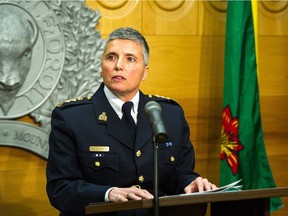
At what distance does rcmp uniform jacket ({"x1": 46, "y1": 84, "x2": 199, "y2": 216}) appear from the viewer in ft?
8.20

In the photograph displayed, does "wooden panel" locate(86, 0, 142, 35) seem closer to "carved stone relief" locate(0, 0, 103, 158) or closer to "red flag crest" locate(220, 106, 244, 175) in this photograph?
"carved stone relief" locate(0, 0, 103, 158)

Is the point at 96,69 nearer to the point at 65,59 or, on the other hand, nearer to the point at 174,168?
the point at 65,59

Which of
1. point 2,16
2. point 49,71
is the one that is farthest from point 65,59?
point 2,16

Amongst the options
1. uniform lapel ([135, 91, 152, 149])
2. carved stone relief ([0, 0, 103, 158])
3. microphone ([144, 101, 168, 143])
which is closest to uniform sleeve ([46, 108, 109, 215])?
uniform lapel ([135, 91, 152, 149])

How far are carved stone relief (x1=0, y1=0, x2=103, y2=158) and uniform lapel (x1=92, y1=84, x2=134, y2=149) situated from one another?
752 mm

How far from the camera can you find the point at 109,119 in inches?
105

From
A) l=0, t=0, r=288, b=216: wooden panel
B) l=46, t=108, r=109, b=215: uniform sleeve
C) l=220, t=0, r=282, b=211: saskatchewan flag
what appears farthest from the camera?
l=220, t=0, r=282, b=211: saskatchewan flag

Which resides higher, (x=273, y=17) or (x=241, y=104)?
(x=273, y=17)

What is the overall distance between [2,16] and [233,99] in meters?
1.47

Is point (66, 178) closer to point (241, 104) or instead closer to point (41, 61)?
point (41, 61)

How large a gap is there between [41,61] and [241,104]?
1259 mm

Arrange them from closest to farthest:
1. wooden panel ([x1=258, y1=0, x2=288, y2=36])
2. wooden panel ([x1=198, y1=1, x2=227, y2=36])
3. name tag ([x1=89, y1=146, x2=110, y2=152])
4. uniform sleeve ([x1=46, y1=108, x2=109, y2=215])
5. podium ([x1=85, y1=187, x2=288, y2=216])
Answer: podium ([x1=85, y1=187, x2=288, y2=216]) → uniform sleeve ([x1=46, y1=108, x2=109, y2=215]) → name tag ([x1=89, y1=146, x2=110, y2=152]) → wooden panel ([x1=198, y1=1, x2=227, y2=36]) → wooden panel ([x1=258, y1=0, x2=288, y2=36])

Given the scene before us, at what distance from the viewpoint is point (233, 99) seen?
144 inches

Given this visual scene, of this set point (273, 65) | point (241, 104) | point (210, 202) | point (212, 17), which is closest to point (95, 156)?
point (210, 202)
